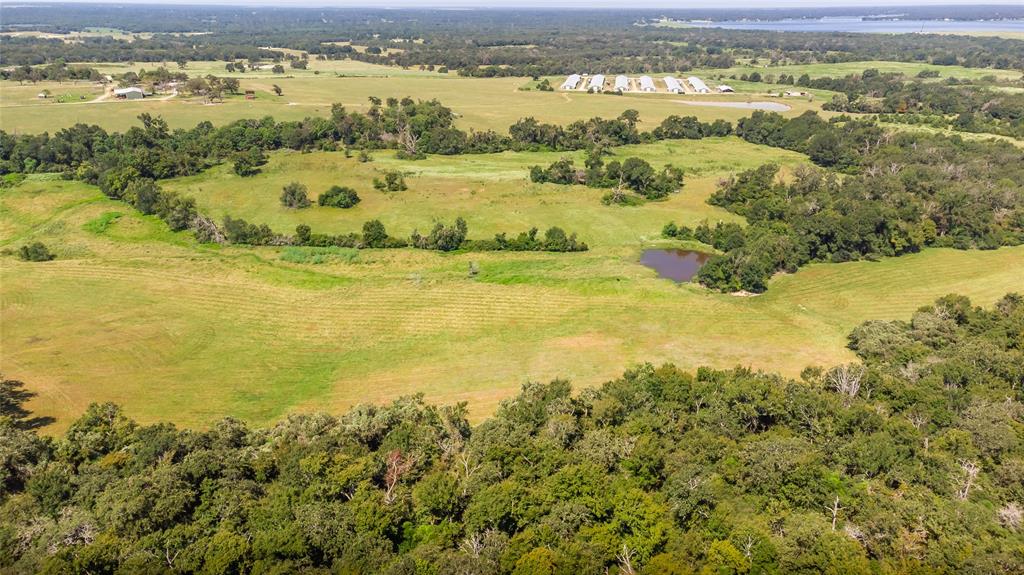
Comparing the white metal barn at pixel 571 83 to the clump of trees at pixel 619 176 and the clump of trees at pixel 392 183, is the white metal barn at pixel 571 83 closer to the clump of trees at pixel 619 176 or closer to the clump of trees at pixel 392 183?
the clump of trees at pixel 619 176

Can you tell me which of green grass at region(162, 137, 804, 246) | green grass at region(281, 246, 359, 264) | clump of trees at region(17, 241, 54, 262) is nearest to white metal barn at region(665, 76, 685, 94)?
green grass at region(162, 137, 804, 246)

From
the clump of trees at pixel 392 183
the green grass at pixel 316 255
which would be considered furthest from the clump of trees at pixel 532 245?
the clump of trees at pixel 392 183

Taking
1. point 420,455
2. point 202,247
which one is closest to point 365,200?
point 202,247

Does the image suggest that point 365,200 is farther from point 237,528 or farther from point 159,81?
point 159,81

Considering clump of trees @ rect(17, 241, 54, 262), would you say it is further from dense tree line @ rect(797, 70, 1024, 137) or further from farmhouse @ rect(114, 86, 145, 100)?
dense tree line @ rect(797, 70, 1024, 137)

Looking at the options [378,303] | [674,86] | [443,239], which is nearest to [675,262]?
[443,239]

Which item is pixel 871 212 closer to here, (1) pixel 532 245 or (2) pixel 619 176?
(2) pixel 619 176
